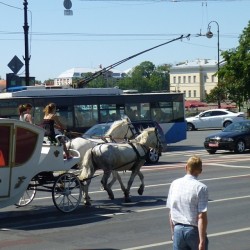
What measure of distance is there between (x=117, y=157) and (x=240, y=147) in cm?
1675

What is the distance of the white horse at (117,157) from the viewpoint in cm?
1490

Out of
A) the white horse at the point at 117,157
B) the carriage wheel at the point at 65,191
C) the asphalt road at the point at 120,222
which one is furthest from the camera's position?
the white horse at the point at 117,157

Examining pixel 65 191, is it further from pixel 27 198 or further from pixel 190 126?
pixel 190 126

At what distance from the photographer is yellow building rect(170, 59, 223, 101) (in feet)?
474

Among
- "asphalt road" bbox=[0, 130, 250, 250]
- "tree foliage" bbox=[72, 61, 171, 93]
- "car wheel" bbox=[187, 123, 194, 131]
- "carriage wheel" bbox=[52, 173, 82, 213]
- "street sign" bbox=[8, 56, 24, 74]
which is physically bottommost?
"car wheel" bbox=[187, 123, 194, 131]

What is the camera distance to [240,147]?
31109 mm

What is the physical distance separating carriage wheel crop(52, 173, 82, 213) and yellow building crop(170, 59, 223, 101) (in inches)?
5101

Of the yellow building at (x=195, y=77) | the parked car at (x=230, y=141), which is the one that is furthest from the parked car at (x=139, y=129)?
the yellow building at (x=195, y=77)

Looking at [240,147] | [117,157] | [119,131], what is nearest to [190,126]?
[240,147]

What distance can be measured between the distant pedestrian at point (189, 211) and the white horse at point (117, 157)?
25.2 feet

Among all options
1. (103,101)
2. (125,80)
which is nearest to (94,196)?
(103,101)

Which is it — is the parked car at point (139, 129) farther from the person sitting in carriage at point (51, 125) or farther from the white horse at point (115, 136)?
the person sitting in carriage at point (51, 125)

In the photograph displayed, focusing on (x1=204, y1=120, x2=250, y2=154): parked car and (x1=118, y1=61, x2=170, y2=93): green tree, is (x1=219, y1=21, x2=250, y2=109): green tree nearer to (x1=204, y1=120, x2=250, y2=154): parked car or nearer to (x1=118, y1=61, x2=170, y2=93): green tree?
(x1=204, y1=120, x2=250, y2=154): parked car

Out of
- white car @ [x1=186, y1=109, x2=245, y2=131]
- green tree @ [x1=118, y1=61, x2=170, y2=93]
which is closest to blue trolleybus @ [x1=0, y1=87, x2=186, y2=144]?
white car @ [x1=186, y1=109, x2=245, y2=131]
